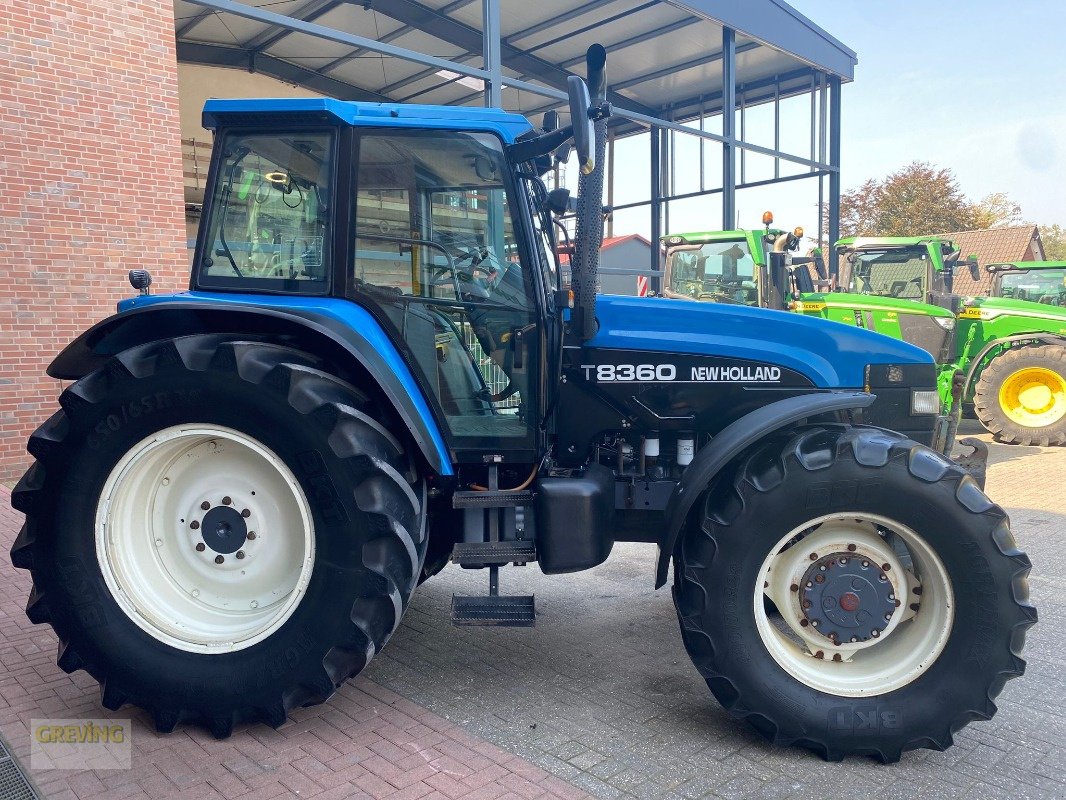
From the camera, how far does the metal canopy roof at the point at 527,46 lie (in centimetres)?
1227

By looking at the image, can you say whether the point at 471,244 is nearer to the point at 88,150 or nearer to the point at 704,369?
the point at 704,369

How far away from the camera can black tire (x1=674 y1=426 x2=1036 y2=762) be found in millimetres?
2695

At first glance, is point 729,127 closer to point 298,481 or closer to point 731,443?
point 731,443

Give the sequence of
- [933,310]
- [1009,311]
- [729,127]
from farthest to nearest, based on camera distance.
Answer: [729,127] → [1009,311] → [933,310]

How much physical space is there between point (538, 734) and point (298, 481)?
4.22 feet

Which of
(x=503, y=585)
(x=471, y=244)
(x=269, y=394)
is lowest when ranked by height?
(x=503, y=585)

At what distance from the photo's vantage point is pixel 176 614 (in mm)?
3051

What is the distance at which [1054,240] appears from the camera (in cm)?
5484

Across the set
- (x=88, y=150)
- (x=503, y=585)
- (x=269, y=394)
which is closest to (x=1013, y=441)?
(x=503, y=585)

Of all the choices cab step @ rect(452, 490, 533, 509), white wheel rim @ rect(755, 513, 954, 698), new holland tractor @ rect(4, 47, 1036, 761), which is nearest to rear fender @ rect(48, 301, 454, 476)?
new holland tractor @ rect(4, 47, 1036, 761)

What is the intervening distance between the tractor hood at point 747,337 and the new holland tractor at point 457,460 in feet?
0.04

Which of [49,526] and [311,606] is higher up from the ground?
[49,526]

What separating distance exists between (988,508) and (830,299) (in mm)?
7033

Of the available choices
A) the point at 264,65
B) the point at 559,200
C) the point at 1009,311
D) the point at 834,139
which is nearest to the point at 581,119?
the point at 559,200
